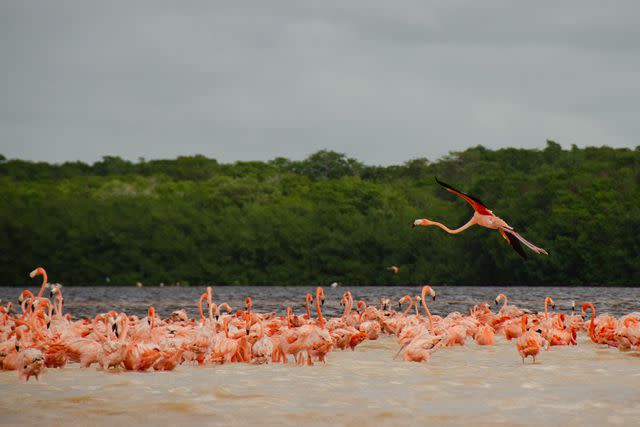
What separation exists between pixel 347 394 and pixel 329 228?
75507mm

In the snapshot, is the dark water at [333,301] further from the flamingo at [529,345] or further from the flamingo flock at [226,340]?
the flamingo at [529,345]

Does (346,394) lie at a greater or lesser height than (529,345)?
lesser

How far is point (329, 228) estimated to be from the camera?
286ft

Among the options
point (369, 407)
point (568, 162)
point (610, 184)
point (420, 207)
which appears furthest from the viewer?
point (568, 162)

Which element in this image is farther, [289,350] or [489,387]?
[289,350]

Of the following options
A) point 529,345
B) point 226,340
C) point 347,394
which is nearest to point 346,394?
point 347,394

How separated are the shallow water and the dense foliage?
56.4m

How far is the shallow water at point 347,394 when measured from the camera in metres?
10.0

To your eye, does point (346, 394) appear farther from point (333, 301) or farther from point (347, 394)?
point (333, 301)

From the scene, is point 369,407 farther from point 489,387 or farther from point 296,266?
point 296,266

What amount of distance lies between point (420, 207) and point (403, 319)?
232ft

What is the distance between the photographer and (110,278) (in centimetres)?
8388

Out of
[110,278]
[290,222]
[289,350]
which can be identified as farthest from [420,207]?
[289,350]

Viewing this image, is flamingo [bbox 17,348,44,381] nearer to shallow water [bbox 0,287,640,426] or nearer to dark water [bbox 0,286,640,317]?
shallow water [bbox 0,287,640,426]
